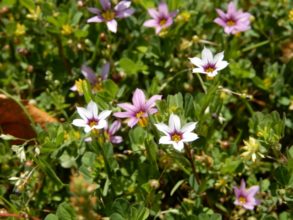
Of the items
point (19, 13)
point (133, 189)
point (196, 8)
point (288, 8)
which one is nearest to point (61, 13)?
point (19, 13)

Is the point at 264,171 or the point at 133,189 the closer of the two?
the point at 133,189

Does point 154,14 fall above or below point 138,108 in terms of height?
above

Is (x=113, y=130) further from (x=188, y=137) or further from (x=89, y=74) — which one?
(x=188, y=137)

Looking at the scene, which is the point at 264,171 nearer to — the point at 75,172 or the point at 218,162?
the point at 218,162

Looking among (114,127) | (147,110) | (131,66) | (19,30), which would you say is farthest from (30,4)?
(147,110)

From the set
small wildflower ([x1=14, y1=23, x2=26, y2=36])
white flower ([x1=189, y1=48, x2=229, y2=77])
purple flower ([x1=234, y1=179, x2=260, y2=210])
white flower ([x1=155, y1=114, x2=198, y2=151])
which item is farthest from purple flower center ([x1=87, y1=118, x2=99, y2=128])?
small wildflower ([x1=14, y1=23, x2=26, y2=36])

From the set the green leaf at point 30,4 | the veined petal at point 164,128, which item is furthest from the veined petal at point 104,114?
the green leaf at point 30,4

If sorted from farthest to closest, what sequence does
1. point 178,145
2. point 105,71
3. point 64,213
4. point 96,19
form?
1. point 105,71
2. point 96,19
3. point 64,213
4. point 178,145
